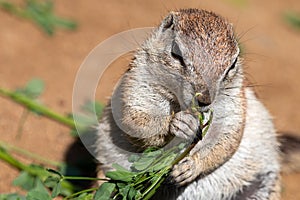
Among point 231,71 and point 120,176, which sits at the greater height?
point 231,71

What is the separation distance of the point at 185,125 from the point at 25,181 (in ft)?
4.82

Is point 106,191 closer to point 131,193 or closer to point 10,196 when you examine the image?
point 131,193

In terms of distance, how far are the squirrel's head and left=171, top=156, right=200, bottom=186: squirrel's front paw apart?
0.50 m

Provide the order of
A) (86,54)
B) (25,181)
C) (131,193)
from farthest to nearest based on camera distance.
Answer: (86,54)
(25,181)
(131,193)

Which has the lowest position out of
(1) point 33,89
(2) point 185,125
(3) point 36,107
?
(2) point 185,125

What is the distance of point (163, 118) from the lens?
4156 mm

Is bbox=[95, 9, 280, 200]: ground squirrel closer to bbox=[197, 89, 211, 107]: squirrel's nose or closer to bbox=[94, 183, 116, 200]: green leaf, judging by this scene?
bbox=[197, 89, 211, 107]: squirrel's nose

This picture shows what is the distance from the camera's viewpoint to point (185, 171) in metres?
4.11

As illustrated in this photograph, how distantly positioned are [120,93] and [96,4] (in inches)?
141

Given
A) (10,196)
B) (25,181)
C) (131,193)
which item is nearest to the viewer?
Result: (131,193)

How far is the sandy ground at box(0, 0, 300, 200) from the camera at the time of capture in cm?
561

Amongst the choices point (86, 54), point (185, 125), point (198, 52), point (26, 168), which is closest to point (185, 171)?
point (185, 125)

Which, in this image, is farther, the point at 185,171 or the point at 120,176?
the point at 185,171

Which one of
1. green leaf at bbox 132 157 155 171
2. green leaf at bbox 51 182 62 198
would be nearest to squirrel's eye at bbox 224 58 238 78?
green leaf at bbox 132 157 155 171
